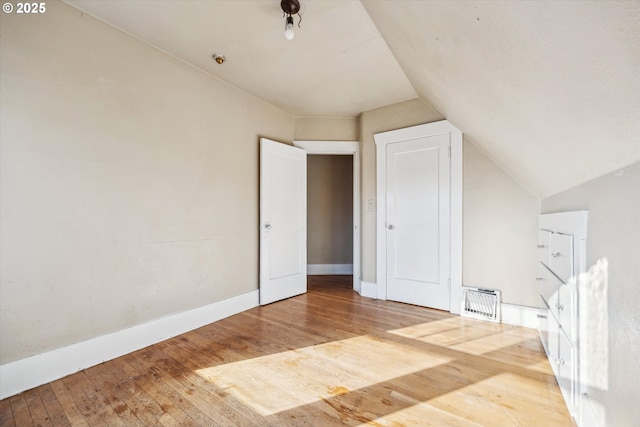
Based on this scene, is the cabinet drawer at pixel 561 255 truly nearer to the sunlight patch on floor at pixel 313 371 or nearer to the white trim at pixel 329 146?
the sunlight patch on floor at pixel 313 371

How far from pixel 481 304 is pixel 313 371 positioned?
194 centimetres

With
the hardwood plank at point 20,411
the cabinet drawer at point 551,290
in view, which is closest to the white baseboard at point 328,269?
the cabinet drawer at point 551,290

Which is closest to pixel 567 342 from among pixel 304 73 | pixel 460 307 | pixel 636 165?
pixel 636 165

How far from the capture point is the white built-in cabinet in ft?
4.07

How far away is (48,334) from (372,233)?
3.10 m

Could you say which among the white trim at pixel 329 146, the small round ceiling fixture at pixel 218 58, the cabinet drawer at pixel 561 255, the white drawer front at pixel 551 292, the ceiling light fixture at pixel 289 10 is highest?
the small round ceiling fixture at pixel 218 58

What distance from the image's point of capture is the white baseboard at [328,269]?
5164 millimetres

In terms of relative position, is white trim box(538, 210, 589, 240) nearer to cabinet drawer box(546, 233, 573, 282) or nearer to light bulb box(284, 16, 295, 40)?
cabinet drawer box(546, 233, 573, 282)

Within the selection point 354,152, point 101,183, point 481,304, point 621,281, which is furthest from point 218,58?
point 481,304

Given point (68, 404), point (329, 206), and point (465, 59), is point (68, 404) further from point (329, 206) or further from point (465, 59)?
point (329, 206)

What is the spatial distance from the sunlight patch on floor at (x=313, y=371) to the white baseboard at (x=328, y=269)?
9.57ft

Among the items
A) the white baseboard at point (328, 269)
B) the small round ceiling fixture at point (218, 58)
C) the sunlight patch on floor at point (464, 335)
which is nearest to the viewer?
the sunlight patch on floor at point (464, 335)

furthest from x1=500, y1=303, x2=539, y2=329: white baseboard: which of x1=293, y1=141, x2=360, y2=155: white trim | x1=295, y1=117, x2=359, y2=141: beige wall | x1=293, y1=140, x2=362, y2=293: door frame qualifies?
x1=295, y1=117, x2=359, y2=141: beige wall

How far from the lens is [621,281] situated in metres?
0.88
